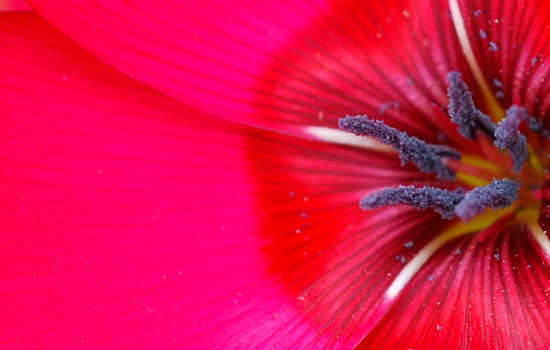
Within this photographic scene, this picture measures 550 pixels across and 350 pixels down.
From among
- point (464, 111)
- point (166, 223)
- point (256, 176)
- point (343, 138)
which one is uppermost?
point (464, 111)

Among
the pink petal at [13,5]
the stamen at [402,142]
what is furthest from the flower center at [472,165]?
the pink petal at [13,5]

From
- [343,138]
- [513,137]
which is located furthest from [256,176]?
[513,137]

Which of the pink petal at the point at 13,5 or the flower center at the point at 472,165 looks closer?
the flower center at the point at 472,165

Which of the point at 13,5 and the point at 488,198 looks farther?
the point at 13,5

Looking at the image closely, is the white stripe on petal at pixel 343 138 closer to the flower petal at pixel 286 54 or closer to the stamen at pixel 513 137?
the flower petal at pixel 286 54

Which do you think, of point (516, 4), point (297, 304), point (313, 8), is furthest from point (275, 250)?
point (516, 4)

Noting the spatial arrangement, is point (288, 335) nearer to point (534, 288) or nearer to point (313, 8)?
point (534, 288)

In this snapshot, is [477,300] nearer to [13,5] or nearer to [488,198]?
[488,198]
